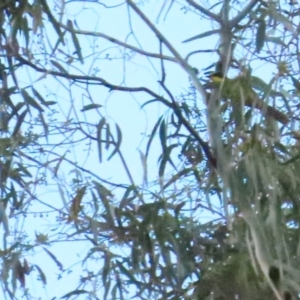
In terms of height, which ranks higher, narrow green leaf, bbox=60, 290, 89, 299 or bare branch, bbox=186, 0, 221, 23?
bare branch, bbox=186, 0, 221, 23

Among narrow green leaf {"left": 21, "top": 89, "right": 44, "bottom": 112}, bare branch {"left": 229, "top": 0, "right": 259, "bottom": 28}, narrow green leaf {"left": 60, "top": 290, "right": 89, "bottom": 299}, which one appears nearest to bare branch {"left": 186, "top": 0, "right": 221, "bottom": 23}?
bare branch {"left": 229, "top": 0, "right": 259, "bottom": 28}

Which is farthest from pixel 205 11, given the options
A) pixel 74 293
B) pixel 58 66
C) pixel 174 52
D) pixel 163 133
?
pixel 74 293

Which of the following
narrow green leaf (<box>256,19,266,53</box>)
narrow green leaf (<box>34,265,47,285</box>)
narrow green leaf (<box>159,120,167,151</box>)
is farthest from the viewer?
narrow green leaf (<box>34,265,47,285</box>)

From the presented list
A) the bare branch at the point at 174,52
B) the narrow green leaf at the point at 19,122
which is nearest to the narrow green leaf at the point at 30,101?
the narrow green leaf at the point at 19,122

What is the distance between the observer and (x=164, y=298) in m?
Result: 1.64

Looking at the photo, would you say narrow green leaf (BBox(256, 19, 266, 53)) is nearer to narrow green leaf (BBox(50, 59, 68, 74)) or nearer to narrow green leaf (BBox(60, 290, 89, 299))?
narrow green leaf (BBox(50, 59, 68, 74))

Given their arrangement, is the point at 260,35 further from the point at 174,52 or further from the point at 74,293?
the point at 74,293

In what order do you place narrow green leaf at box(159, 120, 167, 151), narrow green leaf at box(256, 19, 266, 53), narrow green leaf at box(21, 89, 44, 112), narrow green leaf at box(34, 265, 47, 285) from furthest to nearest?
narrow green leaf at box(34, 265, 47, 285) → narrow green leaf at box(21, 89, 44, 112) → narrow green leaf at box(159, 120, 167, 151) → narrow green leaf at box(256, 19, 266, 53)

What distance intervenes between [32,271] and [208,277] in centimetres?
43

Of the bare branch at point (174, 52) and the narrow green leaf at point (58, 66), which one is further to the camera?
the narrow green leaf at point (58, 66)

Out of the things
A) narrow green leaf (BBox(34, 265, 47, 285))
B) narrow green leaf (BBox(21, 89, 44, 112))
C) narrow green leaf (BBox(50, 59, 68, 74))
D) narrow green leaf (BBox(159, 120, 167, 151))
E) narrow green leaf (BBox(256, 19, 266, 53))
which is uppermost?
narrow green leaf (BBox(50, 59, 68, 74))

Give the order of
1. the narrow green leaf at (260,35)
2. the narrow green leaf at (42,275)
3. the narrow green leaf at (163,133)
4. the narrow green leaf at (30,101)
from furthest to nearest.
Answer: the narrow green leaf at (42,275) → the narrow green leaf at (30,101) → the narrow green leaf at (163,133) → the narrow green leaf at (260,35)

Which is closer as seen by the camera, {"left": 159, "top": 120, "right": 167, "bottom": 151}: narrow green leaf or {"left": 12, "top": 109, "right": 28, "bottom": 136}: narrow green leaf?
{"left": 159, "top": 120, "right": 167, "bottom": 151}: narrow green leaf

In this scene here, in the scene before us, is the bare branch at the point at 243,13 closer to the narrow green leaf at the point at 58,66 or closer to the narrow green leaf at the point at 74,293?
the narrow green leaf at the point at 58,66
